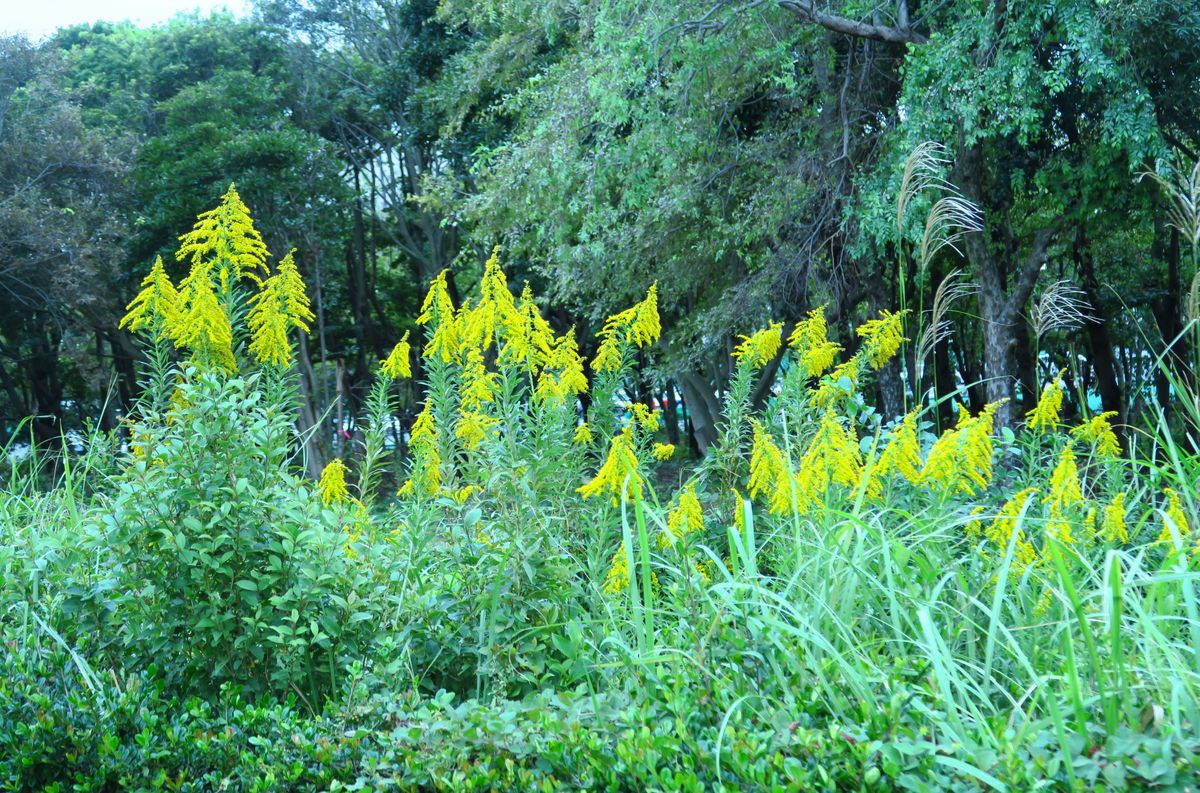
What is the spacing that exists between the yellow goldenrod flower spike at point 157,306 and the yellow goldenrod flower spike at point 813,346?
2345mm

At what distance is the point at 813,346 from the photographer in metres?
4.35

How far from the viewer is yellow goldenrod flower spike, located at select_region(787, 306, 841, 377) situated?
426 cm

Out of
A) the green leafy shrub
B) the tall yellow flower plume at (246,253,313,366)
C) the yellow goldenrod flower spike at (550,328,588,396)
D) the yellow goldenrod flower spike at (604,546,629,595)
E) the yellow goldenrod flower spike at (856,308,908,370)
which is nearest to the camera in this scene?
the green leafy shrub

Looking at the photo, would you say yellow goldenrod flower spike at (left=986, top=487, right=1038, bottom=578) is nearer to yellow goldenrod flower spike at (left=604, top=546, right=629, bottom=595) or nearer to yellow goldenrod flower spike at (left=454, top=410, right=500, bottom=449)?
yellow goldenrod flower spike at (left=604, top=546, right=629, bottom=595)

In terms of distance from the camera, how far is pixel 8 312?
671 inches

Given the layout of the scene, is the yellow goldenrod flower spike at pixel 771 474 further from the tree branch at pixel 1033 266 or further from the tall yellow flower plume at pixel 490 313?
the tree branch at pixel 1033 266

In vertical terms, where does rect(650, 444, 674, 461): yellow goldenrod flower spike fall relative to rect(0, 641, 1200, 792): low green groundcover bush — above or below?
above

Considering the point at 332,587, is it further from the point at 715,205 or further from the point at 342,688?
the point at 715,205

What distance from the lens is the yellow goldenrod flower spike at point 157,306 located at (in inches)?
133

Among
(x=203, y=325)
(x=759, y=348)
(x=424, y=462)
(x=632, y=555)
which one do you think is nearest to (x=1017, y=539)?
(x=632, y=555)

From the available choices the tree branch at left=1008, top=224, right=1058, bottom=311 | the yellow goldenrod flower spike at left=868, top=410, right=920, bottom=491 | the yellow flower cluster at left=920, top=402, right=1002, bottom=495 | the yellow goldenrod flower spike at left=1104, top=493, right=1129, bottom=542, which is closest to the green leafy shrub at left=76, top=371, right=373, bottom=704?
the yellow goldenrod flower spike at left=868, top=410, right=920, bottom=491

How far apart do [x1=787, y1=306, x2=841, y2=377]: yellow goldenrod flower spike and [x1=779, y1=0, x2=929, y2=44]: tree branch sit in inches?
214

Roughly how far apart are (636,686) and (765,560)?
1524mm

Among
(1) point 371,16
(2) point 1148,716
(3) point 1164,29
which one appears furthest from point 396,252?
(2) point 1148,716
